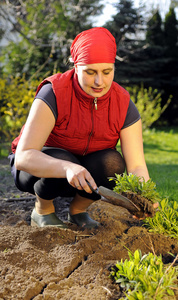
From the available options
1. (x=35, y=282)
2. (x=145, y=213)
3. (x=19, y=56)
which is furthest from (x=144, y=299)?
(x=19, y=56)

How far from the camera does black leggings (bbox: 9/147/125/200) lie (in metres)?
2.39

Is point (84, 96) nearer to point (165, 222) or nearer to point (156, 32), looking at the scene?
point (165, 222)

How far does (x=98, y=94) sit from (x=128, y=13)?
11.0 metres

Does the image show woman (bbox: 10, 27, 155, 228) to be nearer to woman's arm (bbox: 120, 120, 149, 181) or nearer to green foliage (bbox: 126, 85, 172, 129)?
woman's arm (bbox: 120, 120, 149, 181)

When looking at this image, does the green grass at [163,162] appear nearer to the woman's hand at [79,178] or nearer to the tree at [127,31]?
the woman's hand at [79,178]

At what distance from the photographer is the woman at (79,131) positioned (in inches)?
84.6

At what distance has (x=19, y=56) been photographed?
11172mm

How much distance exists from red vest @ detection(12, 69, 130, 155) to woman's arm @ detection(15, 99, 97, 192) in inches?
5.2

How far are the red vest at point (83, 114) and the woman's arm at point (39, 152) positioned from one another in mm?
133

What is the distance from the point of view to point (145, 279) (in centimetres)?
151

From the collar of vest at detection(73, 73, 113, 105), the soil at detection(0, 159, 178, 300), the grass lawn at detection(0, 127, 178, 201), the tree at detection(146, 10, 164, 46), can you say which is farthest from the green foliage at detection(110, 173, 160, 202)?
the tree at detection(146, 10, 164, 46)

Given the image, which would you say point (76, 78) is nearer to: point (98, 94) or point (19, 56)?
point (98, 94)

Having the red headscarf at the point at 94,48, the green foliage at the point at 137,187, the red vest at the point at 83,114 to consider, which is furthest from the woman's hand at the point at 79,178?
the red headscarf at the point at 94,48

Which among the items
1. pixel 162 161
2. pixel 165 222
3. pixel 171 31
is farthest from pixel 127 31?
pixel 165 222
